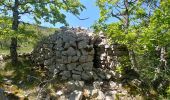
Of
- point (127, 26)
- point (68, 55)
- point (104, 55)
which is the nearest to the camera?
point (68, 55)

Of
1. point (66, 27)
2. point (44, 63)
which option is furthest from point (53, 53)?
point (66, 27)

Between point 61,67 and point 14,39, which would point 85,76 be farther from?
point 14,39

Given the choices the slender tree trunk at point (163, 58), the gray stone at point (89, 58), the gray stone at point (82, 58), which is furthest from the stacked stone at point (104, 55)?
the slender tree trunk at point (163, 58)

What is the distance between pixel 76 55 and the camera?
1067 inches

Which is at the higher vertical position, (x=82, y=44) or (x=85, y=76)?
(x=82, y=44)

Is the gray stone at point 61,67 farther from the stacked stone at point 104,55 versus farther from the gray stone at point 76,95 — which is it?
the stacked stone at point 104,55

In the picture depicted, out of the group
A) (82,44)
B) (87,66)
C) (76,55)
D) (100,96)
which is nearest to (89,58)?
(87,66)

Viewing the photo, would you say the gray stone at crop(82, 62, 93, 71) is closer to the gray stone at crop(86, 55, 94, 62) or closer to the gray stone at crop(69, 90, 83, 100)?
the gray stone at crop(86, 55, 94, 62)

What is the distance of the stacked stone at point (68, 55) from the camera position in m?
26.7

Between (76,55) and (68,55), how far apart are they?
584mm

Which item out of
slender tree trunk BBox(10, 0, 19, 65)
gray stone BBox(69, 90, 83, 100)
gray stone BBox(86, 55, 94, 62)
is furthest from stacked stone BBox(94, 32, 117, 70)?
slender tree trunk BBox(10, 0, 19, 65)

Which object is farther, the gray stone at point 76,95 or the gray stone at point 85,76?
the gray stone at point 85,76

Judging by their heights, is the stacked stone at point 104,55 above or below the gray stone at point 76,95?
above

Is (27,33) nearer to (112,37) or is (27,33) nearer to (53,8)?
(53,8)
